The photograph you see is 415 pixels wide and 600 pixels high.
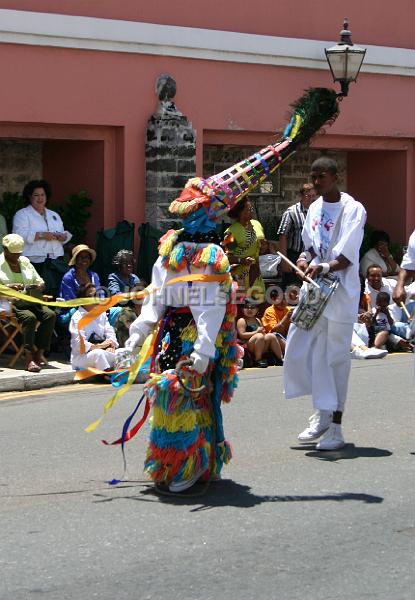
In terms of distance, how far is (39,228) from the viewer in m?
13.6

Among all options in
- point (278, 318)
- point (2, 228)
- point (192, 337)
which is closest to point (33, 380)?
point (2, 228)

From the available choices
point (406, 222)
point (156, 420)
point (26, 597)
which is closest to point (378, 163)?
point (406, 222)

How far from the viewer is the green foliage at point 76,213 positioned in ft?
49.0

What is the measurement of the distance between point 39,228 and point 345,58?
484cm

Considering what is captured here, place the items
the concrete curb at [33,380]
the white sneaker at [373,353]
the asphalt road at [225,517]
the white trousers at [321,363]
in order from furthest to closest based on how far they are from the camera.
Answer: the white sneaker at [373,353] → the concrete curb at [33,380] → the white trousers at [321,363] → the asphalt road at [225,517]

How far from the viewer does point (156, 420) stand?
7.43 m

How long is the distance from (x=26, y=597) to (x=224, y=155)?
1191 centimetres

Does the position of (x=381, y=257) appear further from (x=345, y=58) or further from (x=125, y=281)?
(x=125, y=281)

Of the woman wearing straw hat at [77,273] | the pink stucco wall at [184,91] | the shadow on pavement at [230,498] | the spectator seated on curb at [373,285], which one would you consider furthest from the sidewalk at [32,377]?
the shadow on pavement at [230,498]

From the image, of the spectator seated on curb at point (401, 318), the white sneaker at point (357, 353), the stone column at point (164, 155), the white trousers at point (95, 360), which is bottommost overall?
the white sneaker at point (357, 353)

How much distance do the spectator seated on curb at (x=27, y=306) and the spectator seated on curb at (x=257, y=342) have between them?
2.10 meters

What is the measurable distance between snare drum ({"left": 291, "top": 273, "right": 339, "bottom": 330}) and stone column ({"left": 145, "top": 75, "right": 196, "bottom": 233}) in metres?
6.38

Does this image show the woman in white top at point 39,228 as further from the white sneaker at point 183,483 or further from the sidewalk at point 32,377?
the white sneaker at point 183,483

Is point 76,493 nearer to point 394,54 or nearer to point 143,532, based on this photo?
point 143,532
